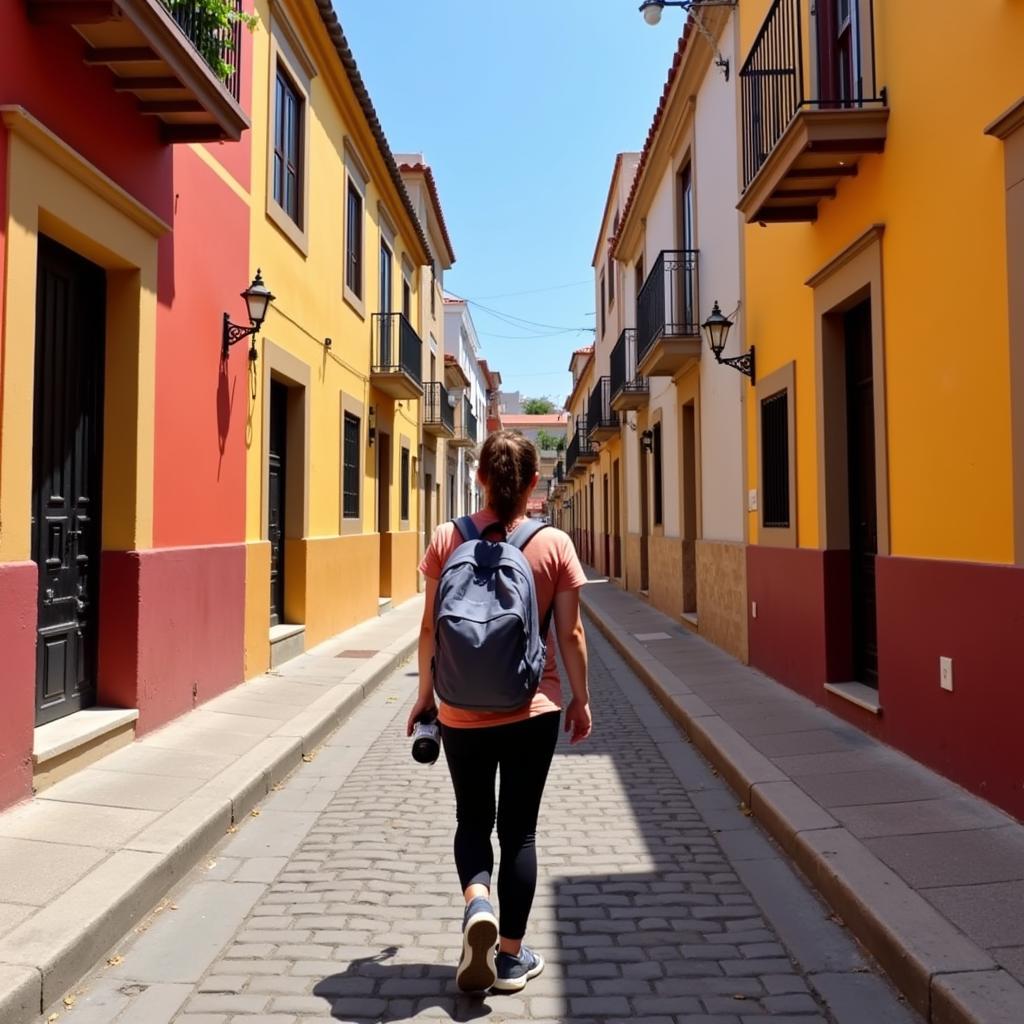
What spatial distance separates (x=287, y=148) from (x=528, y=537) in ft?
26.9

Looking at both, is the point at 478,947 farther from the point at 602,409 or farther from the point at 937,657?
the point at 602,409

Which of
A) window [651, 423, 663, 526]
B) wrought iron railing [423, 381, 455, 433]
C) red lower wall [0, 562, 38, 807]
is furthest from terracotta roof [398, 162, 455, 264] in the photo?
red lower wall [0, 562, 38, 807]

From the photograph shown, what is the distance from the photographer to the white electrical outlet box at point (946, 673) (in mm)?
4934

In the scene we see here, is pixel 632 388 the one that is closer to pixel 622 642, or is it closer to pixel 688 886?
pixel 622 642

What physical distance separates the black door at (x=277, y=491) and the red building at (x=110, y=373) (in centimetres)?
208

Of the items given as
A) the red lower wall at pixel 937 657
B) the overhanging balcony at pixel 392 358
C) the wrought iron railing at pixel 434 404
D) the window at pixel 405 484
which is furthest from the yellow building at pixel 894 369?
the wrought iron railing at pixel 434 404

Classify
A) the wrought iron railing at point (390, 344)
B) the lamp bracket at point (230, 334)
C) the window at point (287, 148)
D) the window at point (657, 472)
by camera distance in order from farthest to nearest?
the window at point (657, 472), the wrought iron railing at point (390, 344), the window at point (287, 148), the lamp bracket at point (230, 334)

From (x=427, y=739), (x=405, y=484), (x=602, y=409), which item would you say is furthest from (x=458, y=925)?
Result: (x=602, y=409)

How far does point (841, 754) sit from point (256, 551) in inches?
207

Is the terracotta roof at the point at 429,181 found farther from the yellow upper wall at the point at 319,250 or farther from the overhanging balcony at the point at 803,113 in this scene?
the overhanging balcony at the point at 803,113

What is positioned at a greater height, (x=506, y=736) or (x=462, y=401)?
(x=462, y=401)

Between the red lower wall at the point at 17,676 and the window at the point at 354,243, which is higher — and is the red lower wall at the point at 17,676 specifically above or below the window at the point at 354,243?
below

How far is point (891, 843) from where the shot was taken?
13.2 feet

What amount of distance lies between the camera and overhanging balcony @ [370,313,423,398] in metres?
11.2
